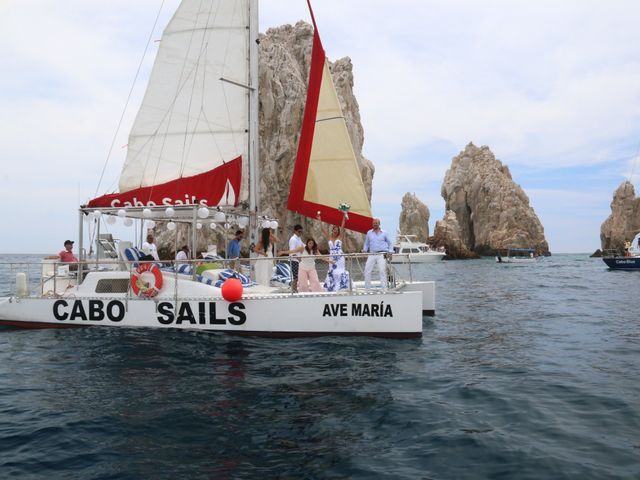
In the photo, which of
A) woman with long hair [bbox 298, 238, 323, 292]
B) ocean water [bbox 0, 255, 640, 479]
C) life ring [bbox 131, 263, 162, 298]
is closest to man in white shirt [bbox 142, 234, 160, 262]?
life ring [bbox 131, 263, 162, 298]

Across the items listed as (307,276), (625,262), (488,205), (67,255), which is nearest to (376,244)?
(307,276)

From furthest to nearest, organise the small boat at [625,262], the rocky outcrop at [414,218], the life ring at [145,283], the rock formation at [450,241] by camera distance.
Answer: the rocky outcrop at [414,218], the rock formation at [450,241], the small boat at [625,262], the life ring at [145,283]

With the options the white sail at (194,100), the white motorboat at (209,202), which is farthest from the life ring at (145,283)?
the white sail at (194,100)

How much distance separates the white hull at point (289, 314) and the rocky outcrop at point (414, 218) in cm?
9775

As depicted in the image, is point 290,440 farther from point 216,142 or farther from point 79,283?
point 216,142

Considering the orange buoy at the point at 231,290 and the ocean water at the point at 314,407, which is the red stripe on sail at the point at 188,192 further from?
the ocean water at the point at 314,407

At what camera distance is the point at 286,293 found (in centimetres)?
1122

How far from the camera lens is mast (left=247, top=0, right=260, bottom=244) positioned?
13.6 meters

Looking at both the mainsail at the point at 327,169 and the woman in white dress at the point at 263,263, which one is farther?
the woman in white dress at the point at 263,263

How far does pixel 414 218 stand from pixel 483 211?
597 inches

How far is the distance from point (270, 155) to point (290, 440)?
60.6 m

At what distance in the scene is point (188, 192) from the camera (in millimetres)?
12953

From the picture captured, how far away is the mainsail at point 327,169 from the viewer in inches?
494

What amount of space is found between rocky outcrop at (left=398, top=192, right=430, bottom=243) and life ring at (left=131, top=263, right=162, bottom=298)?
98317mm
